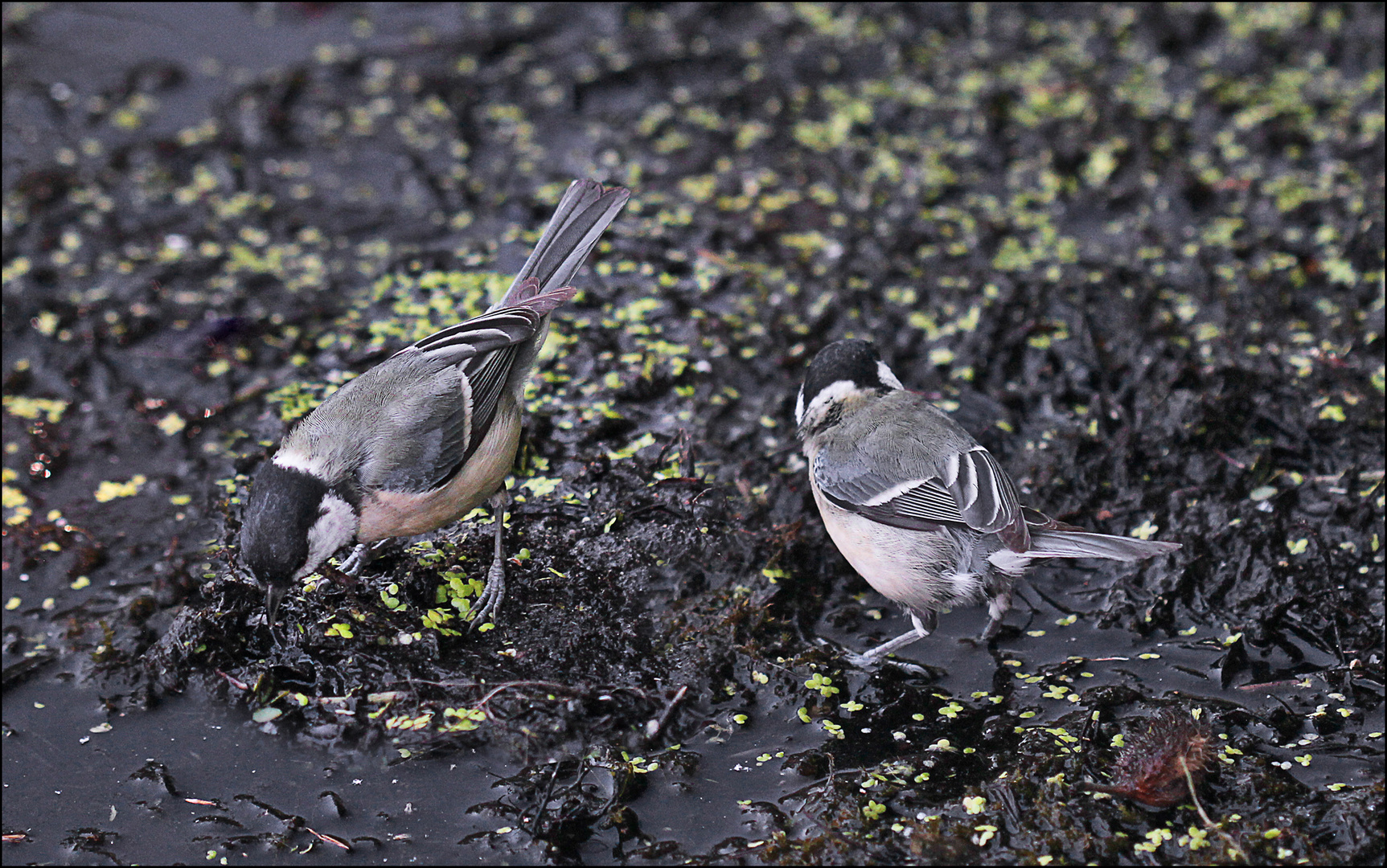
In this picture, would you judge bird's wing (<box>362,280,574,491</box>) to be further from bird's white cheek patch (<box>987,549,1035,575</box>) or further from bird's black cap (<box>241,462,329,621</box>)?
bird's white cheek patch (<box>987,549,1035,575</box>)

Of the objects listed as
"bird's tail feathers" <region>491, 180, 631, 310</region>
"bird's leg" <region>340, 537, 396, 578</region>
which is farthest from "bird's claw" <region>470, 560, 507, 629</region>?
"bird's tail feathers" <region>491, 180, 631, 310</region>

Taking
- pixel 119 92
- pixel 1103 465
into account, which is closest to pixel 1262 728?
pixel 1103 465

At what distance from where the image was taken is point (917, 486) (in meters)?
4.49

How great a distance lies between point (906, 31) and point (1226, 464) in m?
5.20

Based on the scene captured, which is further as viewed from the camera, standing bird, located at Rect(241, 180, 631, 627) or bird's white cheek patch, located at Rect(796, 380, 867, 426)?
bird's white cheek patch, located at Rect(796, 380, 867, 426)

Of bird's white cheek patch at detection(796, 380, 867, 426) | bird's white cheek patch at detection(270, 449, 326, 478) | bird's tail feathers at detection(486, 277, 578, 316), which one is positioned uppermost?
bird's tail feathers at detection(486, 277, 578, 316)

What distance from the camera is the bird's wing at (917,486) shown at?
14.3ft

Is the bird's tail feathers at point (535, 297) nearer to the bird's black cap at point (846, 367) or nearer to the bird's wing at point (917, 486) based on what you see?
the bird's black cap at point (846, 367)

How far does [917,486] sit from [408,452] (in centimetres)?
199

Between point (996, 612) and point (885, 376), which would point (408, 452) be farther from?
point (996, 612)

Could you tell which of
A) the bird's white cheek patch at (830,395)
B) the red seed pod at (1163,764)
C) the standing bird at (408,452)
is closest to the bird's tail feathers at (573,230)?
the standing bird at (408,452)

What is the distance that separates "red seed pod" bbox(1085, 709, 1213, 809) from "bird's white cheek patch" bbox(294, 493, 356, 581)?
110 inches

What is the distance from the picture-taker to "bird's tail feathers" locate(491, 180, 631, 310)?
532 cm

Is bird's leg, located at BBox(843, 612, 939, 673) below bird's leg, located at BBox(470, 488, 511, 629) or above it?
below
